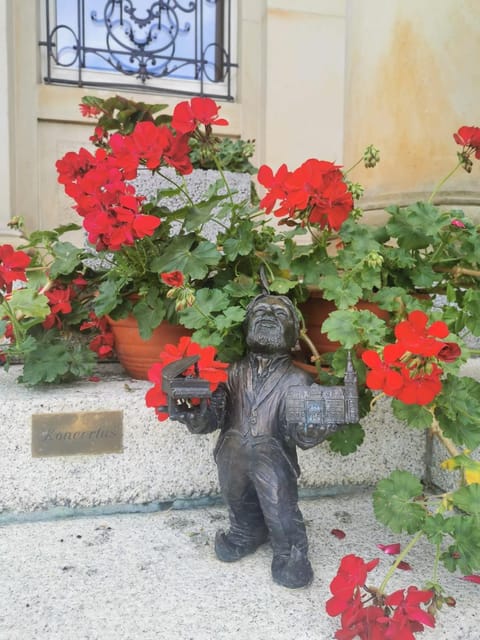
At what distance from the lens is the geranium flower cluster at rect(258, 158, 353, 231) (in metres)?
0.98

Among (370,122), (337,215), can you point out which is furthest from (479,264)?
(370,122)

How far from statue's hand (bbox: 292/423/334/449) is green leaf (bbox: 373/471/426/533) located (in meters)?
0.12

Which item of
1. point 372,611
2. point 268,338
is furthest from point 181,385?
Answer: point 372,611

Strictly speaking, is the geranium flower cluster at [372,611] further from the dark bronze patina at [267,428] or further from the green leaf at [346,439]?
the green leaf at [346,439]

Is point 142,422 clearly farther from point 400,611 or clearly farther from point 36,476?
point 400,611

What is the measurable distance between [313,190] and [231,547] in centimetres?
63

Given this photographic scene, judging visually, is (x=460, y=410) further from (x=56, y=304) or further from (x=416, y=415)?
(x=56, y=304)

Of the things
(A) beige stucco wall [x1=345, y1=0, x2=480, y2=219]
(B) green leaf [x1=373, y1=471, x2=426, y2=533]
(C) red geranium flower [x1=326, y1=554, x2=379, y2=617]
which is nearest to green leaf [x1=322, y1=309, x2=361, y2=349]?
(B) green leaf [x1=373, y1=471, x2=426, y2=533]

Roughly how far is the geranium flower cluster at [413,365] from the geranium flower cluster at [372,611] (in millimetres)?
234

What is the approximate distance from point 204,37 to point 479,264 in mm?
2956

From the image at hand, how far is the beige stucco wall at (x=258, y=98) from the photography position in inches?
128

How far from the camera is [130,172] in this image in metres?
1.06

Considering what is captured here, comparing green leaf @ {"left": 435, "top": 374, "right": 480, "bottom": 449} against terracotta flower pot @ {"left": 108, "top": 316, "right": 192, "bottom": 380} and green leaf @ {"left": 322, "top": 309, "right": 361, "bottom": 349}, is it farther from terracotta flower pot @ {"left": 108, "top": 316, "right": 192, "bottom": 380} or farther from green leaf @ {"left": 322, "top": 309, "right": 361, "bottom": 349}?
terracotta flower pot @ {"left": 108, "top": 316, "right": 192, "bottom": 380}

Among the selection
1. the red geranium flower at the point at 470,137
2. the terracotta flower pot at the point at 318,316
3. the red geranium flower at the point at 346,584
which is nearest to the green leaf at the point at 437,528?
the red geranium flower at the point at 346,584
